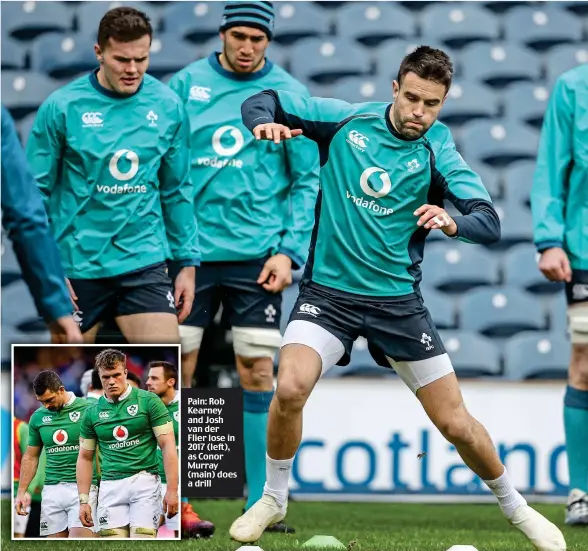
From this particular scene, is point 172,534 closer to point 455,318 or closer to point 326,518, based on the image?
point 326,518

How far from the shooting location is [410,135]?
3.80 m

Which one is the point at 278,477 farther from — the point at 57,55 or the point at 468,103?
the point at 468,103

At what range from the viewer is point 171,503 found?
12.8 ft

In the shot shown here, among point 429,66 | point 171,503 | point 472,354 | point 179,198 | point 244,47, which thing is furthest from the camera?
point 472,354

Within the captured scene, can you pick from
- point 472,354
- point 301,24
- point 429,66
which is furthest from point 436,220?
point 301,24

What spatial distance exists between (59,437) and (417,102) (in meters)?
1.52

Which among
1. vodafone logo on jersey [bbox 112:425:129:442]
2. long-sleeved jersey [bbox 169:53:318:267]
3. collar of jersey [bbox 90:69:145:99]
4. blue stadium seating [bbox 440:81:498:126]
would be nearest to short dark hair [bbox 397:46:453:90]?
long-sleeved jersey [bbox 169:53:318:267]

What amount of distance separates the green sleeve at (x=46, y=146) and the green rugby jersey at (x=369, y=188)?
30.9 inches

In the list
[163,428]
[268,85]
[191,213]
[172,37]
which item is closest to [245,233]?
[191,213]

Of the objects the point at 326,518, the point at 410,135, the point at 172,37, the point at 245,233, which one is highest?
the point at 172,37

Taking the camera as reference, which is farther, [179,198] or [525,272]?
[525,272]

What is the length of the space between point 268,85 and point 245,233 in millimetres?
555

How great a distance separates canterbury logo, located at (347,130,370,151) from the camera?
3822 millimetres

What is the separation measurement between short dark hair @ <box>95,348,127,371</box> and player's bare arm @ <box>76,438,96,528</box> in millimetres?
237
